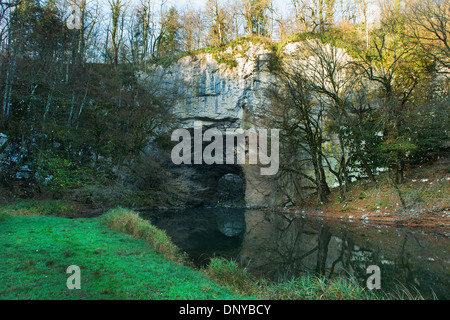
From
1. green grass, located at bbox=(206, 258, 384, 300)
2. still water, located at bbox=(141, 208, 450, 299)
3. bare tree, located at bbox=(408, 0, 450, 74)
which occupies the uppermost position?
bare tree, located at bbox=(408, 0, 450, 74)

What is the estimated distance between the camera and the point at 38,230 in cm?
686

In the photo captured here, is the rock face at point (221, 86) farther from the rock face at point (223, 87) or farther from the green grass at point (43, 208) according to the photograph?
the green grass at point (43, 208)

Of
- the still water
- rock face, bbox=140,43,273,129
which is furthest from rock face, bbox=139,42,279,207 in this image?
the still water

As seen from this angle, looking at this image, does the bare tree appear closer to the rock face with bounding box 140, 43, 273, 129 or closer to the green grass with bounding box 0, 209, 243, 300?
the rock face with bounding box 140, 43, 273, 129

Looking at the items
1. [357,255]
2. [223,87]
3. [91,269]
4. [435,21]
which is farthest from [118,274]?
[223,87]

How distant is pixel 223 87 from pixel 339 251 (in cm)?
1711

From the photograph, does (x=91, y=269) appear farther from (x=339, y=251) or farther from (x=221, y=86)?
(x=221, y=86)

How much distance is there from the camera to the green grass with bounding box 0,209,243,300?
358cm

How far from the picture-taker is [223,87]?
2200cm

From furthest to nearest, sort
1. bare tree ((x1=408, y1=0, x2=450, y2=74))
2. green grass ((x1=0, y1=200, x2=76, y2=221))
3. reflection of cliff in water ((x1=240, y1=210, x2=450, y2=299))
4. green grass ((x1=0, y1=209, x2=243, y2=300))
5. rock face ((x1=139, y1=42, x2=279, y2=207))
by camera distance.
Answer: rock face ((x1=139, y1=42, x2=279, y2=207)) < bare tree ((x1=408, y1=0, x2=450, y2=74)) < green grass ((x1=0, y1=200, x2=76, y2=221)) < reflection of cliff in water ((x1=240, y1=210, x2=450, y2=299)) < green grass ((x1=0, y1=209, x2=243, y2=300))

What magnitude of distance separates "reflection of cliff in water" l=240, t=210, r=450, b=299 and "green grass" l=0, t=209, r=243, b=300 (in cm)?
221

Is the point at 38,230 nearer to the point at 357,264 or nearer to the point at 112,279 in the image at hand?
the point at 112,279

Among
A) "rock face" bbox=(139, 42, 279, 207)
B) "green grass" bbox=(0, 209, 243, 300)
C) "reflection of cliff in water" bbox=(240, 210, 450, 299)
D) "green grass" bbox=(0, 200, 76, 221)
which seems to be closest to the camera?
"green grass" bbox=(0, 209, 243, 300)

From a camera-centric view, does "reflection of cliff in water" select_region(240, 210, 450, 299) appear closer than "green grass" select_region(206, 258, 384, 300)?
No
